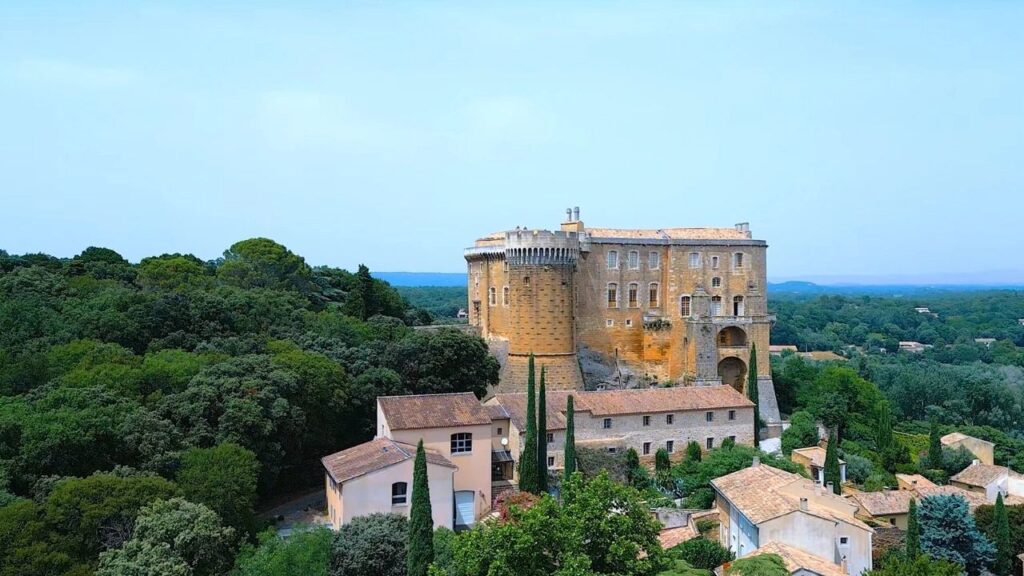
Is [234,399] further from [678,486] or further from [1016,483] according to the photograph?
[1016,483]

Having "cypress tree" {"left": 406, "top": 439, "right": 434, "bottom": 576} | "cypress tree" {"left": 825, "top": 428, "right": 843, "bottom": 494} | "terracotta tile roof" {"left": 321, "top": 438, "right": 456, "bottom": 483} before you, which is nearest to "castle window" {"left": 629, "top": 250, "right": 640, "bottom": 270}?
"cypress tree" {"left": 825, "top": 428, "right": 843, "bottom": 494}

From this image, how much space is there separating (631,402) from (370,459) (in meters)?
14.2

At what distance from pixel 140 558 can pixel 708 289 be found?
35.9 meters

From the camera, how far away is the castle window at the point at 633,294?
4934 centimetres

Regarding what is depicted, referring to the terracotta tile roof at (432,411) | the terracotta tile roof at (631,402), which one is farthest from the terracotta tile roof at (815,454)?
the terracotta tile roof at (432,411)

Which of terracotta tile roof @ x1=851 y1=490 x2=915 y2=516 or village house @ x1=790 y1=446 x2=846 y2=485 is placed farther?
village house @ x1=790 y1=446 x2=846 y2=485

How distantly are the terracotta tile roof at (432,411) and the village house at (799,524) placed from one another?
1056 cm

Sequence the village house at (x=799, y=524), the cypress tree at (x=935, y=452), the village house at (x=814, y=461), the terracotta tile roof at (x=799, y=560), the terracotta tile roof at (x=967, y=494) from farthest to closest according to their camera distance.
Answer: the cypress tree at (x=935, y=452) → the village house at (x=814, y=461) → the terracotta tile roof at (x=967, y=494) → the village house at (x=799, y=524) → the terracotta tile roof at (x=799, y=560)

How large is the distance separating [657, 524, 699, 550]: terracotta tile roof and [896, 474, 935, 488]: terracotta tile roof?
1584cm

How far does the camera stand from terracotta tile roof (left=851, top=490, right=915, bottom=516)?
114 ft

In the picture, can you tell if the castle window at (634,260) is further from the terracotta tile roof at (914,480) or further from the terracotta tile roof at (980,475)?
the terracotta tile roof at (980,475)

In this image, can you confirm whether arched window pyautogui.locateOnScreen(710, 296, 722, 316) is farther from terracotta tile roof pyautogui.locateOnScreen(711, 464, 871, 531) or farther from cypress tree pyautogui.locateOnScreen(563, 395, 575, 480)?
cypress tree pyautogui.locateOnScreen(563, 395, 575, 480)

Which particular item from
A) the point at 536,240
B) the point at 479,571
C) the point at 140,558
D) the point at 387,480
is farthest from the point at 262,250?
the point at 479,571

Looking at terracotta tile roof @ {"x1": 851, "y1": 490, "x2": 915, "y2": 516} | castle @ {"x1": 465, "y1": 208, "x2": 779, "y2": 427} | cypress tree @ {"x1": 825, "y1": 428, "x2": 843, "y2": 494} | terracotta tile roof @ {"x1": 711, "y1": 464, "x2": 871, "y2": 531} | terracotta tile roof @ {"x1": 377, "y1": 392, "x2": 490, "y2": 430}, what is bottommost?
terracotta tile roof @ {"x1": 851, "y1": 490, "x2": 915, "y2": 516}
